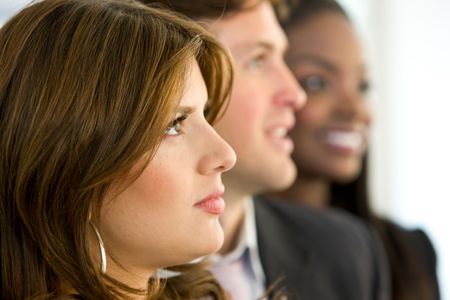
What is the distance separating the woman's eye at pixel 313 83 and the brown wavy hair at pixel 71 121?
105 cm

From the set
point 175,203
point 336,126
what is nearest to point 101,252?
point 175,203

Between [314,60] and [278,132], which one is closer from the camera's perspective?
[278,132]

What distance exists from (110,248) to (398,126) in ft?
7.98

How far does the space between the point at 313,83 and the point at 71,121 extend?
3.88 ft

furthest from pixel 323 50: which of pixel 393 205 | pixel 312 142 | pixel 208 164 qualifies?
pixel 393 205

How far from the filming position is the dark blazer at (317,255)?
169cm

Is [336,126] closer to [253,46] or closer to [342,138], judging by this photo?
[342,138]

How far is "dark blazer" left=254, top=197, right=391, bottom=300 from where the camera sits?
1688 millimetres

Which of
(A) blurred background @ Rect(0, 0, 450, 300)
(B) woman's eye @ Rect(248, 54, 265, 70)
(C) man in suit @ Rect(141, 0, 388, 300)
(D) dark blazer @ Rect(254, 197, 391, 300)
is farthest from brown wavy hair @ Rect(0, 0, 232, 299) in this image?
(A) blurred background @ Rect(0, 0, 450, 300)

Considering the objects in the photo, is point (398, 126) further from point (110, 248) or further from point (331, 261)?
point (110, 248)

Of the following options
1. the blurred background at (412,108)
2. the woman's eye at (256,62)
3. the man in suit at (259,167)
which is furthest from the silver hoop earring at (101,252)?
the blurred background at (412,108)

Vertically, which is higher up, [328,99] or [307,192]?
[328,99]

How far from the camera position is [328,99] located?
2.07 meters

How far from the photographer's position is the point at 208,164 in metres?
1.03
